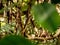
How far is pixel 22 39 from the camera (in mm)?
256

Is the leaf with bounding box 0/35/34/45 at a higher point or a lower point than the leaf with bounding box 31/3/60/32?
lower

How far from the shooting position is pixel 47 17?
1.19 feet

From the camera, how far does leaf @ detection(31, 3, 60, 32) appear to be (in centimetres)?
34

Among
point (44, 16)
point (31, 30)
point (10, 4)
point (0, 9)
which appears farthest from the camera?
point (0, 9)

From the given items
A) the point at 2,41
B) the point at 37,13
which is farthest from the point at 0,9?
the point at 2,41

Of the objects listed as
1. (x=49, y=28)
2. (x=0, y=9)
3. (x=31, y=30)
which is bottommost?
(x=31, y=30)

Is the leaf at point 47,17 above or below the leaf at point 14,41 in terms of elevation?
above

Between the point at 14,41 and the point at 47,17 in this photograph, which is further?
the point at 47,17

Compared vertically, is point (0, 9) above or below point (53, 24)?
below

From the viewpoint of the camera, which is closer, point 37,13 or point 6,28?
point 37,13

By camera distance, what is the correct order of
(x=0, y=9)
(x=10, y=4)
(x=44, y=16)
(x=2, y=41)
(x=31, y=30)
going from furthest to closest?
(x=0, y=9) < (x=31, y=30) < (x=10, y=4) < (x=44, y=16) < (x=2, y=41)

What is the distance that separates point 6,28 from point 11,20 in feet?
0.43

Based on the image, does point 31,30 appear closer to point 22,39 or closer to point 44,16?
point 44,16

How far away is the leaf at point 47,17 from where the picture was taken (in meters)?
0.34
